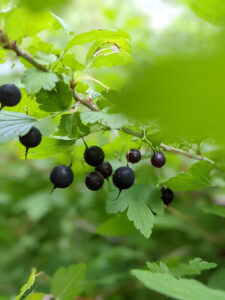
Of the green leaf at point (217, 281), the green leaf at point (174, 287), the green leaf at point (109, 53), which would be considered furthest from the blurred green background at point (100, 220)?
the green leaf at point (174, 287)

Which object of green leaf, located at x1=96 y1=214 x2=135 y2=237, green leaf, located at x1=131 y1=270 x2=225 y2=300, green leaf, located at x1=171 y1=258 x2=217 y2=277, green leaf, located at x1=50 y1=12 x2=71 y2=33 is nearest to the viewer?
green leaf, located at x1=131 y1=270 x2=225 y2=300

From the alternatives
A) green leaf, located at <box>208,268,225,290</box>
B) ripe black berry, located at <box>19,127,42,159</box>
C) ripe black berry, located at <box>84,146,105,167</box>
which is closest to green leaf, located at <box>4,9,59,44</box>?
ripe black berry, located at <box>19,127,42,159</box>

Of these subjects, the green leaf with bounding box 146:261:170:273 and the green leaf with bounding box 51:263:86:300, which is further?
the green leaf with bounding box 51:263:86:300

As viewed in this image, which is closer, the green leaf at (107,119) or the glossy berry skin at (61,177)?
the green leaf at (107,119)

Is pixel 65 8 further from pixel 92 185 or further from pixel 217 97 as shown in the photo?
pixel 92 185

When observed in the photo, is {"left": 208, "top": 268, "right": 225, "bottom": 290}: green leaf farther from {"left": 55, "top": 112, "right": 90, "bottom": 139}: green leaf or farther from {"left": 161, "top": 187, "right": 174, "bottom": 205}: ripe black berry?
{"left": 55, "top": 112, "right": 90, "bottom": 139}: green leaf

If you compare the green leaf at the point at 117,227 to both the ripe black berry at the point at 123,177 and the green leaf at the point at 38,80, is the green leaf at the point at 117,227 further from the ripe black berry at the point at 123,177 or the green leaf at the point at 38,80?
the green leaf at the point at 38,80

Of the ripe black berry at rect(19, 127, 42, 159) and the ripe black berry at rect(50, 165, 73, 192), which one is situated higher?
the ripe black berry at rect(19, 127, 42, 159)

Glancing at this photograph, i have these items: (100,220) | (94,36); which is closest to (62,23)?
(94,36)
